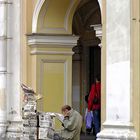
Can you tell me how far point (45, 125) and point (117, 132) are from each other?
1993 millimetres

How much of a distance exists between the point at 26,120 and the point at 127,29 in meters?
3.46

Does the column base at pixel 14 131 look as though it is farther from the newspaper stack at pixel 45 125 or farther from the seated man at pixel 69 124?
the seated man at pixel 69 124

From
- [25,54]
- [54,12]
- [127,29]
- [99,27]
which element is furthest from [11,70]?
[127,29]

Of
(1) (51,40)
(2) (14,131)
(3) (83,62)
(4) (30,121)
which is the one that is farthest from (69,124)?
(3) (83,62)

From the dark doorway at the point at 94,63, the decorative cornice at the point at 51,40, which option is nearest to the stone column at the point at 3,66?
the decorative cornice at the point at 51,40

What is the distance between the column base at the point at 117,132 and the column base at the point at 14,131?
4.06m

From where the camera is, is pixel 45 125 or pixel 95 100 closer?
pixel 45 125

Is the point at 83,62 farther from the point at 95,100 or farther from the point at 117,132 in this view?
the point at 117,132

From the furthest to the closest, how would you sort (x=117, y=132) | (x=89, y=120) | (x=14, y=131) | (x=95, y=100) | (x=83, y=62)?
(x=83, y=62) → (x=89, y=120) → (x=95, y=100) → (x=14, y=131) → (x=117, y=132)

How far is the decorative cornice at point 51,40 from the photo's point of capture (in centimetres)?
2100

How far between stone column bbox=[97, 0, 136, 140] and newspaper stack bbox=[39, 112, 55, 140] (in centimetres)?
132

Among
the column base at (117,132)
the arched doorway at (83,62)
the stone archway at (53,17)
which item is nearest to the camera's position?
the column base at (117,132)

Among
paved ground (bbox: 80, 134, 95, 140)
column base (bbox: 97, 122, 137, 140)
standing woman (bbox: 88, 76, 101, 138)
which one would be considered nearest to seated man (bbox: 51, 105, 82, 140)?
column base (bbox: 97, 122, 137, 140)

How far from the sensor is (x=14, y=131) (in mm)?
21328
